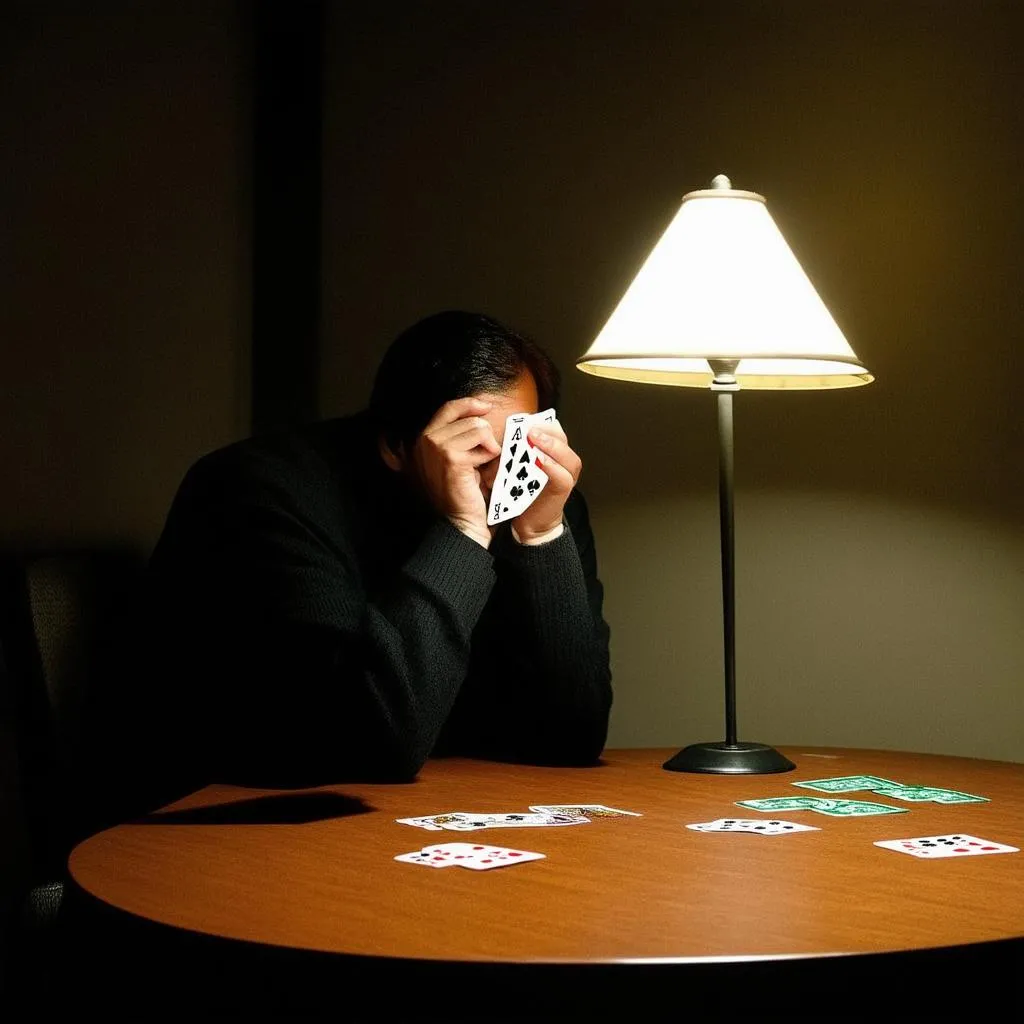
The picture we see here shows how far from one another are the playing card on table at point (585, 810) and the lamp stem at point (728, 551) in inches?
14.7

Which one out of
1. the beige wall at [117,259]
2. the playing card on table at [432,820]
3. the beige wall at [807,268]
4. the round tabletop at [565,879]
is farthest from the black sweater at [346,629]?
the beige wall at [807,268]

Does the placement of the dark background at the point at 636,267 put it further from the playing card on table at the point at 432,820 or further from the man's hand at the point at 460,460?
the playing card on table at the point at 432,820

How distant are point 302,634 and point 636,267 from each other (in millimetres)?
1368

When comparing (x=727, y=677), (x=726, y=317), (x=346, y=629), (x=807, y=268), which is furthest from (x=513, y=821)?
(x=807, y=268)

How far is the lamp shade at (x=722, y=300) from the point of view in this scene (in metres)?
1.87

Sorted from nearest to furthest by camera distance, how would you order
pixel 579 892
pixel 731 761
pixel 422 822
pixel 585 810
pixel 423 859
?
pixel 579 892 → pixel 423 859 → pixel 422 822 → pixel 585 810 → pixel 731 761

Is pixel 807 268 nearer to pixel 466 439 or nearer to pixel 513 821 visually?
pixel 466 439

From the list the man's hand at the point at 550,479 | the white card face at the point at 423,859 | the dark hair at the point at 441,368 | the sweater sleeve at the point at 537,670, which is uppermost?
the dark hair at the point at 441,368

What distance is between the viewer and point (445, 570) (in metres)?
1.83

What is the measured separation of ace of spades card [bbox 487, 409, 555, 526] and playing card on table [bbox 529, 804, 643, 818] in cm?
49

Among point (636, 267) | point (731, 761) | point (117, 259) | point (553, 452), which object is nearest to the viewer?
point (731, 761)

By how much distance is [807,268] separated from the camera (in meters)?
2.68

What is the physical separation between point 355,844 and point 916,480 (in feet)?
5.35

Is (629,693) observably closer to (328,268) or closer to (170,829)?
(328,268)
